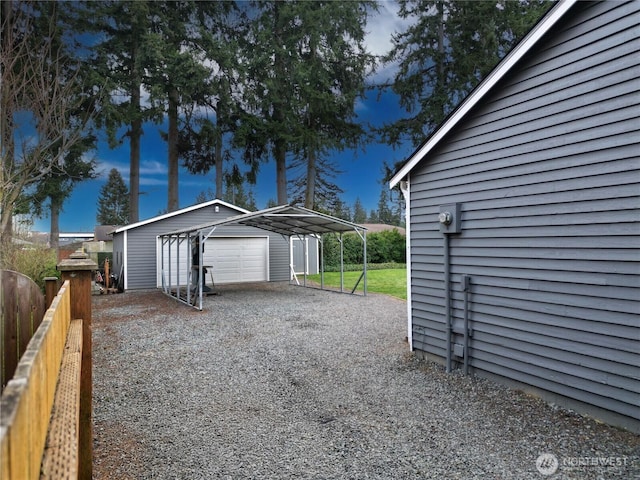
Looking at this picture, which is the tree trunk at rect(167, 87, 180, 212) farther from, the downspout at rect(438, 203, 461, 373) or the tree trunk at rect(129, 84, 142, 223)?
the downspout at rect(438, 203, 461, 373)

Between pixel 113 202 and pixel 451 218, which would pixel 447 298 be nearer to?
pixel 451 218

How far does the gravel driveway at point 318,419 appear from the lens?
294cm

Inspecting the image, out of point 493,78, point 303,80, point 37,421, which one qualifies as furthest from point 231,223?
point 37,421

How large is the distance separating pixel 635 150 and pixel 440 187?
228 cm

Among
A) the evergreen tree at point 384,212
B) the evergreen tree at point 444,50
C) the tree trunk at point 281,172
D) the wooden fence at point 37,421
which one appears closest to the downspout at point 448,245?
the wooden fence at point 37,421

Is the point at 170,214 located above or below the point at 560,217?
above

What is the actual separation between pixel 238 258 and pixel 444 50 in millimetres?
13421

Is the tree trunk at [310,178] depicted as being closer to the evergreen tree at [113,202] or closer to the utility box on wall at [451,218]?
the utility box on wall at [451,218]

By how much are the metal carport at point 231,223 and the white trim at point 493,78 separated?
215 inches

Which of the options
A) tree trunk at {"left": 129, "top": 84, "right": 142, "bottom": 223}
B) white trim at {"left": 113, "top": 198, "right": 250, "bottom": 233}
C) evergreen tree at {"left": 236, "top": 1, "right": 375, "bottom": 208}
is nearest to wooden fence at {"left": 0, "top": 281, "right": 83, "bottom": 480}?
white trim at {"left": 113, "top": 198, "right": 250, "bottom": 233}

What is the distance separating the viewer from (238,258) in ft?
52.5

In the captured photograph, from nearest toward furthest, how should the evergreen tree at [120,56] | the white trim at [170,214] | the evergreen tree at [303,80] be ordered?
the white trim at [170,214], the evergreen tree at [120,56], the evergreen tree at [303,80]

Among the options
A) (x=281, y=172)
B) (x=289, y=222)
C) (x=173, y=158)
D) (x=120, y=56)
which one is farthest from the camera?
(x=281, y=172)

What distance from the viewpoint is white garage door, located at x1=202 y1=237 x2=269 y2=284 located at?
15.5m
